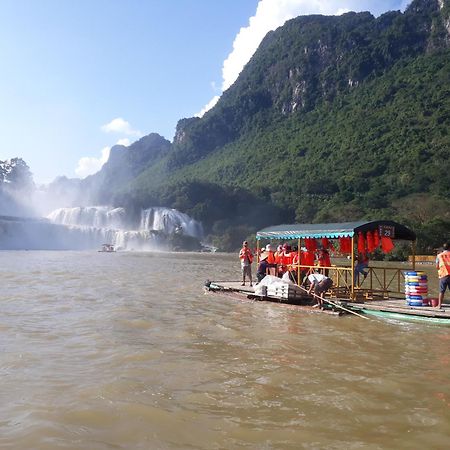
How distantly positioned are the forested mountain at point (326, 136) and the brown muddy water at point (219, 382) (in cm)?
4124

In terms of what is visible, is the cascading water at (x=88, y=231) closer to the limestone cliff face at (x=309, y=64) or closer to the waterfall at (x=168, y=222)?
→ the waterfall at (x=168, y=222)

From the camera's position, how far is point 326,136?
10844cm

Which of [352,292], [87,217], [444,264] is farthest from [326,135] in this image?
[444,264]

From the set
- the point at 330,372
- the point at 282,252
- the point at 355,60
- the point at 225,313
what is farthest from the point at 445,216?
the point at 355,60

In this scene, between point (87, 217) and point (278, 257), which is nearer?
point (278, 257)

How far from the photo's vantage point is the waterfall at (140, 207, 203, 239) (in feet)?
268

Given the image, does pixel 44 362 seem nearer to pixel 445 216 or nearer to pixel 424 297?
pixel 424 297

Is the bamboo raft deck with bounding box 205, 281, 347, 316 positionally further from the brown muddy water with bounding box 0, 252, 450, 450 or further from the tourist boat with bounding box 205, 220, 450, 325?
the brown muddy water with bounding box 0, 252, 450, 450

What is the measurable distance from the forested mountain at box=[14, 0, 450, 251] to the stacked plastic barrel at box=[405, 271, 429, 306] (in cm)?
3701

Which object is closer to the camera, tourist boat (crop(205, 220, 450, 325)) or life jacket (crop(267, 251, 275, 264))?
tourist boat (crop(205, 220, 450, 325))

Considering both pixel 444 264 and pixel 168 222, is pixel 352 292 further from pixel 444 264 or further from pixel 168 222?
pixel 168 222

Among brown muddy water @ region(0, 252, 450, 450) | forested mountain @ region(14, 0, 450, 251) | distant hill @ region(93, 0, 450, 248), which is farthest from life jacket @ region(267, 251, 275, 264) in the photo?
forested mountain @ region(14, 0, 450, 251)

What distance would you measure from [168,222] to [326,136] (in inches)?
1867

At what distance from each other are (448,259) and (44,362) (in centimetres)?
879
